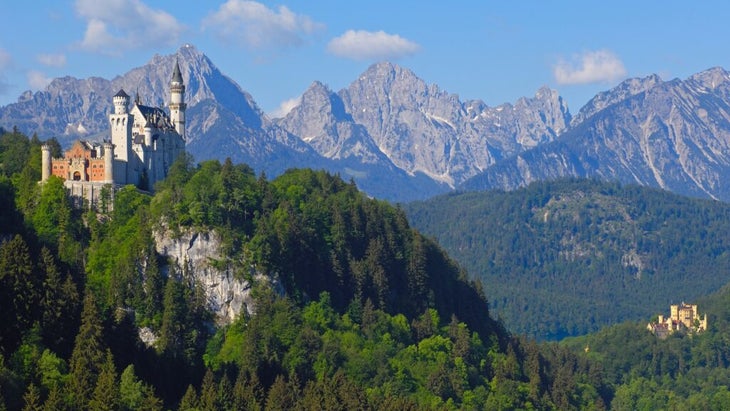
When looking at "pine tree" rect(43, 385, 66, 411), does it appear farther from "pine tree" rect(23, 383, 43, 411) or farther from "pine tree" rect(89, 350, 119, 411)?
"pine tree" rect(89, 350, 119, 411)

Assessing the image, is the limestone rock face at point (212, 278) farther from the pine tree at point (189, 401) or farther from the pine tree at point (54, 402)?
the pine tree at point (54, 402)

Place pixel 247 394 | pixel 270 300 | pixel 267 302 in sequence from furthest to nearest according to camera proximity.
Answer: pixel 270 300 < pixel 267 302 < pixel 247 394

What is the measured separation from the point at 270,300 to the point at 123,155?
69.7 feet

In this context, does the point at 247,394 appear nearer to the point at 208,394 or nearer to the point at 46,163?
the point at 208,394

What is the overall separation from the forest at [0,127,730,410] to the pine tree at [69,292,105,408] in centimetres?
20

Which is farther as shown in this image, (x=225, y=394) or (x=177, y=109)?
(x=177, y=109)

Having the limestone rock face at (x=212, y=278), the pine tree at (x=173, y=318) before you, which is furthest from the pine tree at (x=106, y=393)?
the limestone rock face at (x=212, y=278)

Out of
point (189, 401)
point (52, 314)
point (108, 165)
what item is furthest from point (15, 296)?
point (108, 165)

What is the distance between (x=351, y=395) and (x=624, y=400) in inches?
3237

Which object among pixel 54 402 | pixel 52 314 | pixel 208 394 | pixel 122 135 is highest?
pixel 122 135

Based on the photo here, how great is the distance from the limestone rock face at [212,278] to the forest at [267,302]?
0.77m

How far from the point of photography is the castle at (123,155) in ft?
485

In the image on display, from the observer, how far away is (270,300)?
142750 millimetres

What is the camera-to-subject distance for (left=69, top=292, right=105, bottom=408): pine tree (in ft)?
314
